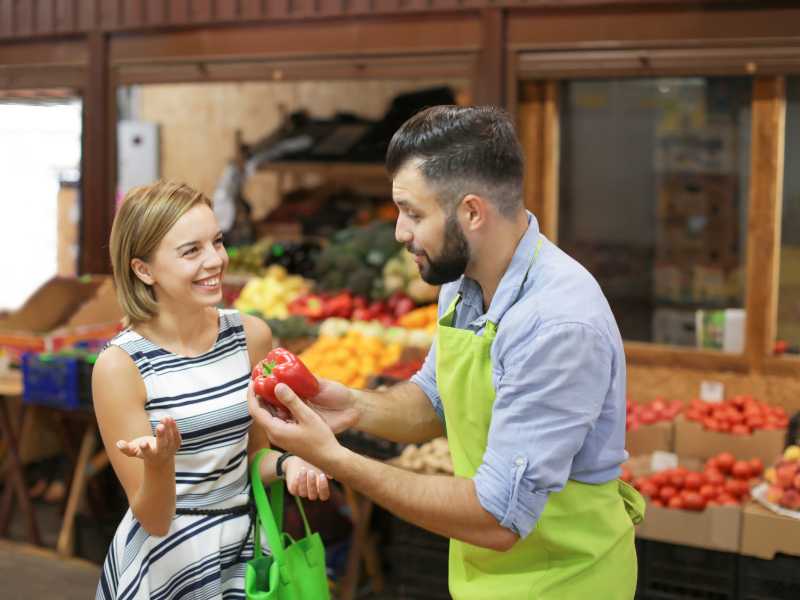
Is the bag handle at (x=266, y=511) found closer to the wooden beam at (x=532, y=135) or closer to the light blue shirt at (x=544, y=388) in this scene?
the light blue shirt at (x=544, y=388)

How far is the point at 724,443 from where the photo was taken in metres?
4.45

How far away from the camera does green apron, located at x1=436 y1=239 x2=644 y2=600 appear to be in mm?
2158

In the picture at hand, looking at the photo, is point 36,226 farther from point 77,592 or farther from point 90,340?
point 77,592

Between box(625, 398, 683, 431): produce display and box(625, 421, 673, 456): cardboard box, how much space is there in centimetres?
3

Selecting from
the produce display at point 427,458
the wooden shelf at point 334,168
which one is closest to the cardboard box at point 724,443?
the produce display at point 427,458

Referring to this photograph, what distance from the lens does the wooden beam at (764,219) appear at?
484cm

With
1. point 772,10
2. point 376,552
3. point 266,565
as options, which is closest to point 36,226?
→ point 376,552

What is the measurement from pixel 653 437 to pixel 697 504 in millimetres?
692

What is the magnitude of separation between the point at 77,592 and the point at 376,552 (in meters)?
1.45

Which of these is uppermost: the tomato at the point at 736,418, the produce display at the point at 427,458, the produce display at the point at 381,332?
the produce display at the point at 381,332

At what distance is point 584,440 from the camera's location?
2.10m

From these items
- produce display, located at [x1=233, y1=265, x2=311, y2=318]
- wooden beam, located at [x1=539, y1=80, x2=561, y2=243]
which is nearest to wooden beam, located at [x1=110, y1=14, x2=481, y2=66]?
wooden beam, located at [x1=539, y1=80, x2=561, y2=243]

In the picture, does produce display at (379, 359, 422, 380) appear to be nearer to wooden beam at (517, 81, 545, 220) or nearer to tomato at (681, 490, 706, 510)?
wooden beam at (517, 81, 545, 220)

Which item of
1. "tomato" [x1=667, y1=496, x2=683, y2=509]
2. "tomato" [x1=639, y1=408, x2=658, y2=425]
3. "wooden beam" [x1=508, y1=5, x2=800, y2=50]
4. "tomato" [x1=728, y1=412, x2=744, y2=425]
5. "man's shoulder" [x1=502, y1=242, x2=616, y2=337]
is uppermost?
"wooden beam" [x1=508, y1=5, x2=800, y2=50]
